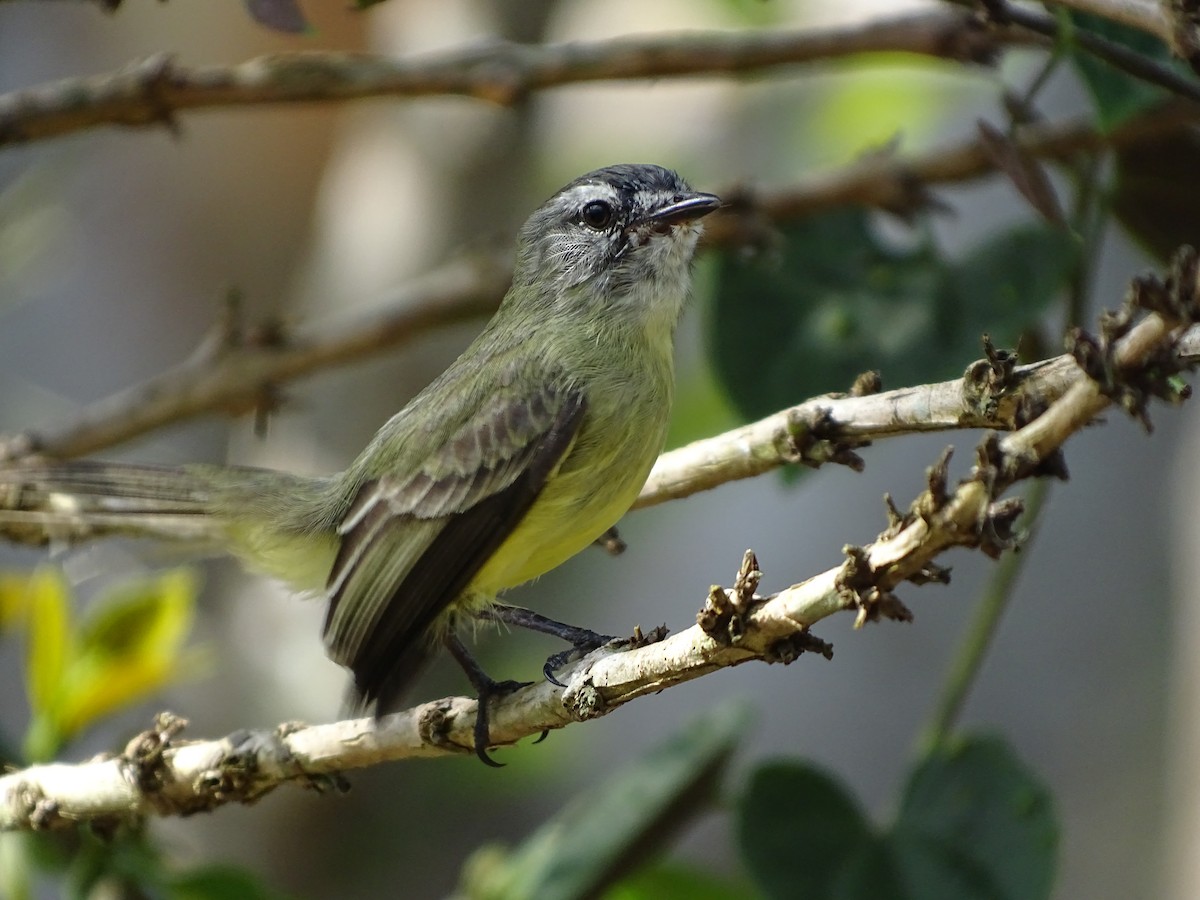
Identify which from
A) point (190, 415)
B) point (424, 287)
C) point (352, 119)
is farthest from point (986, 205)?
point (190, 415)

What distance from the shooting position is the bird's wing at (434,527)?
224cm

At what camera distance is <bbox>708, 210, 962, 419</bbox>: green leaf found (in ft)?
9.07

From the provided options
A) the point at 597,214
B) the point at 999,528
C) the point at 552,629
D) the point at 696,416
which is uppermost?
the point at 696,416

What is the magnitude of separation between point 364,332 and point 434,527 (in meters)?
0.83

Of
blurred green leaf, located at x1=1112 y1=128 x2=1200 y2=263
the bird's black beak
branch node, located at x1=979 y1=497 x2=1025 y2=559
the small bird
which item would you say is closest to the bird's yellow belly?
the small bird

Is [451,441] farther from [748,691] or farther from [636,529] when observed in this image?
[748,691]

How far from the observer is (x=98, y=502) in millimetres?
2646

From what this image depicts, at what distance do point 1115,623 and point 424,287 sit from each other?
152 inches

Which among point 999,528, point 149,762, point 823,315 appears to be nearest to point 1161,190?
point 823,315

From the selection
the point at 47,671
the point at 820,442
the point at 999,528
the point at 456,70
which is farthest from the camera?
the point at 456,70

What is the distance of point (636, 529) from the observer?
4.68 meters

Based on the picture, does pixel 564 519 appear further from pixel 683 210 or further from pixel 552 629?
pixel 683 210

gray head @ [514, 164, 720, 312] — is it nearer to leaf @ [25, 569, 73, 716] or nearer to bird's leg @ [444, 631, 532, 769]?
bird's leg @ [444, 631, 532, 769]

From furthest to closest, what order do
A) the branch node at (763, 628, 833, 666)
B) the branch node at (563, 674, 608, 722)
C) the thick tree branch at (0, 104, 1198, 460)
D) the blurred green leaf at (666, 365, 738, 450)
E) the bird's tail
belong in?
1. the blurred green leaf at (666, 365, 738, 450)
2. the thick tree branch at (0, 104, 1198, 460)
3. the bird's tail
4. the branch node at (563, 674, 608, 722)
5. the branch node at (763, 628, 833, 666)
